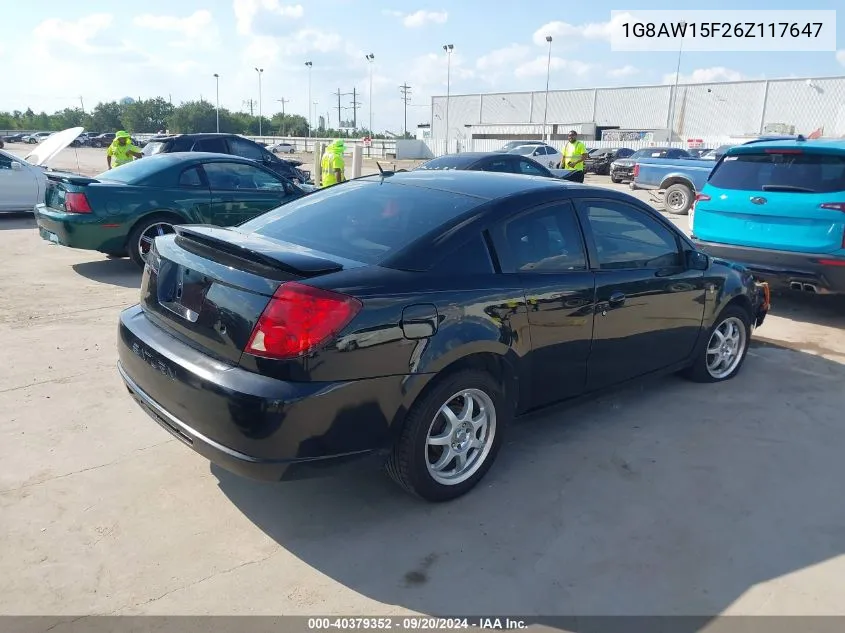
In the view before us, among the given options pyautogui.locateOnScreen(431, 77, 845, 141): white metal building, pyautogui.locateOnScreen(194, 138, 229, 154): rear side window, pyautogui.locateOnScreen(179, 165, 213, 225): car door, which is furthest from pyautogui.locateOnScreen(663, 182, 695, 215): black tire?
pyautogui.locateOnScreen(431, 77, 845, 141): white metal building

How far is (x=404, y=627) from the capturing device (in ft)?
8.27

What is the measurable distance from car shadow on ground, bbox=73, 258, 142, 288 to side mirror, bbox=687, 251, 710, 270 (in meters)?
5.78

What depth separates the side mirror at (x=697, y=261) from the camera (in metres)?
4.59

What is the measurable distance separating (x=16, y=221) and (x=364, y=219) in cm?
1194

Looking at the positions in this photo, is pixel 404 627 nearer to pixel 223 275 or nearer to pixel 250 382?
pixel 250 382

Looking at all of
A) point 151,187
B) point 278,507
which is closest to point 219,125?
point 151,187

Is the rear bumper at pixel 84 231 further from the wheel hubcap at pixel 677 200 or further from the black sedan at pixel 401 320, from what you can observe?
the wheel hubcap at pixel 677 200

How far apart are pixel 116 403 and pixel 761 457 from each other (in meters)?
4.06

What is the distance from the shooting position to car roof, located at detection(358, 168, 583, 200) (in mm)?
3684

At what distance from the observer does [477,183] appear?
3.88 metres

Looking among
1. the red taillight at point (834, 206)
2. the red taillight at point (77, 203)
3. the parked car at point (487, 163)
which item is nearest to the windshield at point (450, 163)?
the parked car at point (487, 163)

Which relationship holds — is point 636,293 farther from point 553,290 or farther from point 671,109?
point 671,109

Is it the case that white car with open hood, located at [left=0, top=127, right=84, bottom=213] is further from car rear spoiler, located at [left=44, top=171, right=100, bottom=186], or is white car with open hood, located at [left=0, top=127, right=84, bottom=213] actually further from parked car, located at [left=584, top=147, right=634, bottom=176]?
parked car, located at [left=584, top=147, right=634, bottom=176]

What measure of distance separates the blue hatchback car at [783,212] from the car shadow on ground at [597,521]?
2.55m
